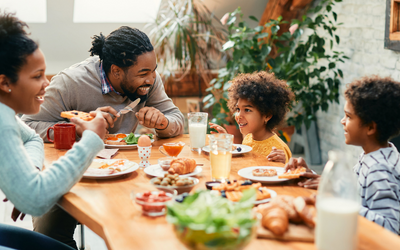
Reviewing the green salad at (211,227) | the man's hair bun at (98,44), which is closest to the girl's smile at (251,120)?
the man's hair bun at (98,44)

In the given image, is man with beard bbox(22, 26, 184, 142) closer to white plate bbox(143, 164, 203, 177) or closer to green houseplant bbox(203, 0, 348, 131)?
white plate bbox(143, 164, 203, 177)

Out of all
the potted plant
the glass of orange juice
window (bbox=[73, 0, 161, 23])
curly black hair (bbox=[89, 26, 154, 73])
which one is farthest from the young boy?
window (bbox=[73, 0, 161, 23])

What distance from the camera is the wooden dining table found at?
31.7 inches

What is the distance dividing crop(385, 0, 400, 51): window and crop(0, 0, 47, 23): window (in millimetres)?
3088

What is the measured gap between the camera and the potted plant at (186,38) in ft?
12.0

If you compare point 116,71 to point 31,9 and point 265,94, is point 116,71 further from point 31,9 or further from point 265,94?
point 31,9

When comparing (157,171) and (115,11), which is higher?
(115,11)

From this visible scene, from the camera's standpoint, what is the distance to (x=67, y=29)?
3.93 meters

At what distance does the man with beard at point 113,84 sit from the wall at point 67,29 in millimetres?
1985

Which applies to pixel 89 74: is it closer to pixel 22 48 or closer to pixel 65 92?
pixel 65 92

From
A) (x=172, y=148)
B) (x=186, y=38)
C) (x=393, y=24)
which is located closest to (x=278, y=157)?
(x=172, y=148)

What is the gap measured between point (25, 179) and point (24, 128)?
470 mm

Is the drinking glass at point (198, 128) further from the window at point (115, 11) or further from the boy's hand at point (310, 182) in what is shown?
the window at point (115, 11)

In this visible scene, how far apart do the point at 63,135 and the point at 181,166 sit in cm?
68
